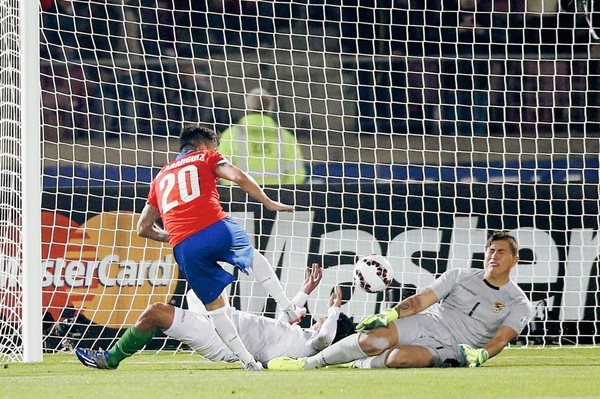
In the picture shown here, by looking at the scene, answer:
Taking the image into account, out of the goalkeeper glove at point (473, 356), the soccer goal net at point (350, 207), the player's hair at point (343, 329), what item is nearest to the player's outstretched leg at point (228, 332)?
the player's hair at point (343, 329)

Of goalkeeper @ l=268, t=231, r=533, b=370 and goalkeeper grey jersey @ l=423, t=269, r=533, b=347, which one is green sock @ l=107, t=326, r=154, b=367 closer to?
goalkeeper @ l=268, t=231, r=533, b=370

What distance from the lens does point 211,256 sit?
724cm

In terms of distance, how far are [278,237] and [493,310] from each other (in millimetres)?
3484

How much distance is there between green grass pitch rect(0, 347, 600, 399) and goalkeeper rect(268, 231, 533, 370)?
0.20 meters

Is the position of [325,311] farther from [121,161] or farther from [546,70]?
[546,70]

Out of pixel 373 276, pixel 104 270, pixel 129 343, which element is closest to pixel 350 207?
pixel 104 270

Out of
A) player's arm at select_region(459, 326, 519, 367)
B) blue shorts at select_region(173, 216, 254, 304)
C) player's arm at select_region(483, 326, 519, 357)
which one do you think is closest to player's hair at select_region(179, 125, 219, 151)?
blue shorts at select_region(173, 216, 254, 304)

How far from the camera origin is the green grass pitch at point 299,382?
5383 millimetres

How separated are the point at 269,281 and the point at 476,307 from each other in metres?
→ 1.29

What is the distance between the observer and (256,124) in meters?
11.5

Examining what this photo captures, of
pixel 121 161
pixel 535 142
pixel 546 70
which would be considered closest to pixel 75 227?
pixel 121 161

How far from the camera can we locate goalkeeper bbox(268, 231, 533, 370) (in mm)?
7242

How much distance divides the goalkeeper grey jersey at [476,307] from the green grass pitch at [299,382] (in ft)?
0.83

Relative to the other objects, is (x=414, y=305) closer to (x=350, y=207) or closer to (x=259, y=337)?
(x=259, y=337)
